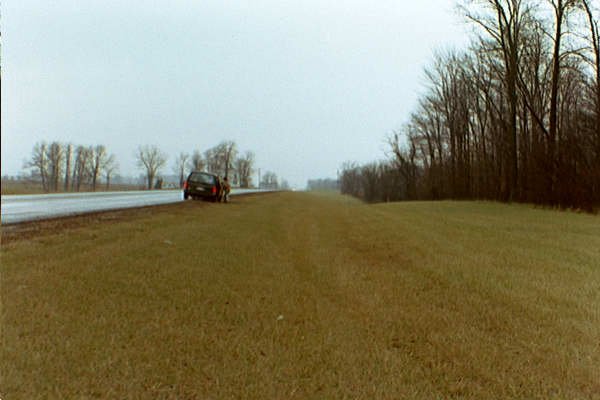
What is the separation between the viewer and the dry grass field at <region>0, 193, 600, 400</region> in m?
2.52

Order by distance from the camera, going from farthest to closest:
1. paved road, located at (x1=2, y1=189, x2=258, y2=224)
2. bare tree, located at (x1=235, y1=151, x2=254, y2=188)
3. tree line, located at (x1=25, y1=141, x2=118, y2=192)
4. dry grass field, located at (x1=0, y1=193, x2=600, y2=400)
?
1. bare tree, located at (x1=235, y1=151, x2=254, y2=188)
2. tree line, located at (x1=25, y1=141, x2=118, y2=192)
3. paved road, located at (x1=2, y1=189, x2=258, y2=224)
4. dry grass field, located at (x1=0, y1=193, x2=600, y2=400)

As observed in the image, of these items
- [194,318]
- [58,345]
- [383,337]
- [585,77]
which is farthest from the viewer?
[585,77]

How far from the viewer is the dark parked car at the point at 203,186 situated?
826 inches

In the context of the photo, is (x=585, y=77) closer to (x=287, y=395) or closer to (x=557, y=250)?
(x=557, y=250)

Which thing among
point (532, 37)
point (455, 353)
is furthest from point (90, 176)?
point (455, 353)

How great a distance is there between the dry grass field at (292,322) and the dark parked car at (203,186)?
14.0 m

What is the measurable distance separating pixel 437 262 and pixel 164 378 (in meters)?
5.10

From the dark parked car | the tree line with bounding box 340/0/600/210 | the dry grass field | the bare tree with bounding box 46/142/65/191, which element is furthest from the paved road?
the bare tree with bounding box 46/142/65/191

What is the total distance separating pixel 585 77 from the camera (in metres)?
22.4

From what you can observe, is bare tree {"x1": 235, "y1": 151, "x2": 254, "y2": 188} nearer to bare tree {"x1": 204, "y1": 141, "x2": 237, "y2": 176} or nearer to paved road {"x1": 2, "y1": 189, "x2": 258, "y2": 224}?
bare tree {"x1": 204, "y1": 141, "x2": 237, "y2": 176}

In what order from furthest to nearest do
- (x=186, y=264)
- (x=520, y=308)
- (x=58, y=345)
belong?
(x=186, y=264) < (x=520, y=308) < (x=58, y=345)

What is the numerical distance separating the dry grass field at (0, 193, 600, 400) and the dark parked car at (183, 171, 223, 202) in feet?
46.1

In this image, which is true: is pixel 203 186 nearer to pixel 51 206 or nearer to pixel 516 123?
pixel 51 206

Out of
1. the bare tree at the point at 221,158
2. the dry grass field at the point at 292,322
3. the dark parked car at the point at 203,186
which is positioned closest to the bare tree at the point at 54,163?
the bare tree at the point at 221,158
